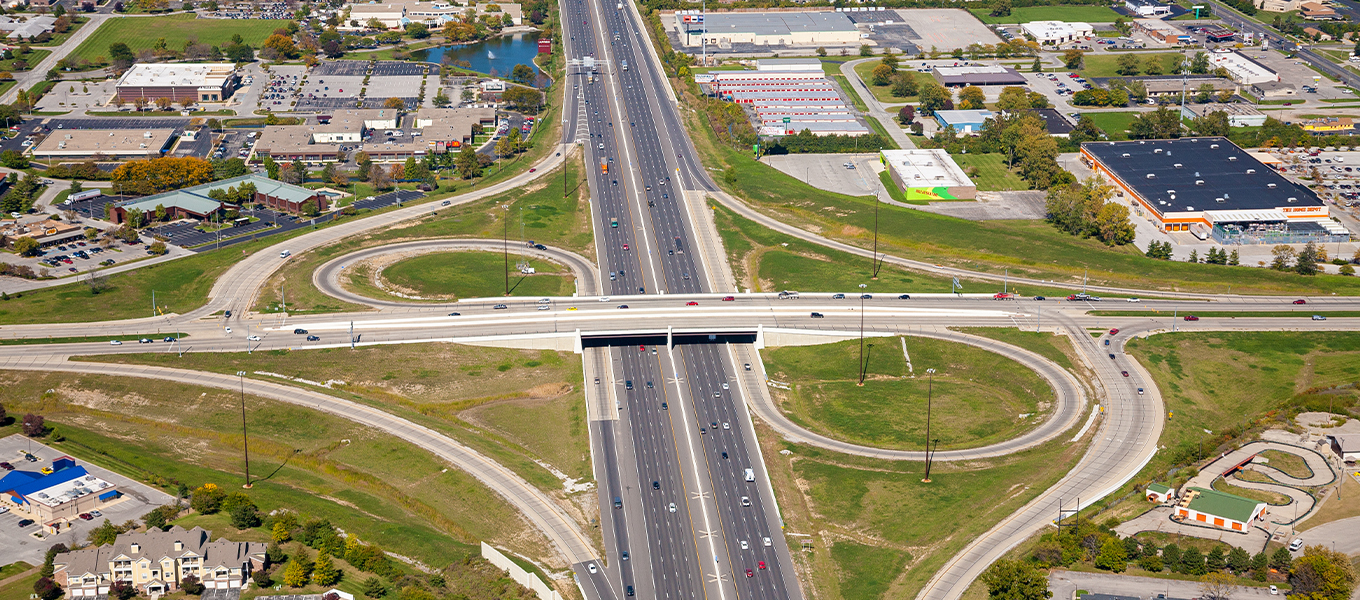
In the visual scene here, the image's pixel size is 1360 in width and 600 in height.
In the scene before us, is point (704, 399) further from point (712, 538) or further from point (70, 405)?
point (70, 405)

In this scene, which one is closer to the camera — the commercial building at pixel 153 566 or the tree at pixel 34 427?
the commercial building at pixel 153 566

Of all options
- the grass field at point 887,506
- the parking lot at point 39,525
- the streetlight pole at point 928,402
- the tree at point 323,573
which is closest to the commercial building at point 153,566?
the tree at point 323,573

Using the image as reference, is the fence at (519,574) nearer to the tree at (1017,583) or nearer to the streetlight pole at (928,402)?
the tree at (1017,583)

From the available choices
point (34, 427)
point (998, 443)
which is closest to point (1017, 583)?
point (998, 443)

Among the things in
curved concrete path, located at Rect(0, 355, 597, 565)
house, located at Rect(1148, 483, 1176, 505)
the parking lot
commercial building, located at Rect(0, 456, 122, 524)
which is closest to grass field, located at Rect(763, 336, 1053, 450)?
house, located at Rect(1148, 483, 1176, 505)

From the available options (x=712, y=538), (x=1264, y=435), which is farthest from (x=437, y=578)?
(x=1264, y=435)

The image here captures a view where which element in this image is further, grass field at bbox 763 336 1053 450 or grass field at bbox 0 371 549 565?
grass field at bbox 763 336 1053 450

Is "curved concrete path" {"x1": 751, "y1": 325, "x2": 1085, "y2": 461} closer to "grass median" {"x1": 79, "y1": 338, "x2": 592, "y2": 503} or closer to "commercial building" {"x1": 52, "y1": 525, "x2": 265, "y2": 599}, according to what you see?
"grass median" {"x1": 79, "y1": 338, "x2": 592, "y2": 503}
